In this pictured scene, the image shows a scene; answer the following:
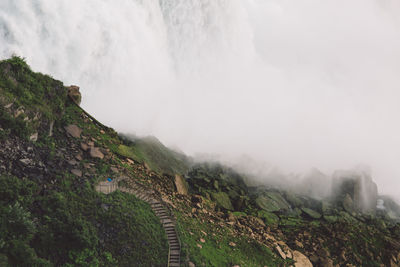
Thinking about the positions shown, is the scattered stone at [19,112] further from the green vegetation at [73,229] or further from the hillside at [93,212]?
the green vegetation at [73,229]

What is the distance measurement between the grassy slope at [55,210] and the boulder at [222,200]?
48.8ft

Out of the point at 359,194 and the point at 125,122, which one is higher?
the point at 359,194

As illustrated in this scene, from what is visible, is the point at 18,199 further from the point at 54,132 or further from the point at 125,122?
the point at 125,122

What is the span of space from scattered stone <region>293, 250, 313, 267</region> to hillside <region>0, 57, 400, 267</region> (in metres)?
0.13

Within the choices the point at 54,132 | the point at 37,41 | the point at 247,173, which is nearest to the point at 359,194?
the point at 247,173

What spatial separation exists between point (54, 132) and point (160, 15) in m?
34.8

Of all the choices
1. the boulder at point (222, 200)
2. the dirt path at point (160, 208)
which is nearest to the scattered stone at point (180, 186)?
the dirt path at point (160, 208)

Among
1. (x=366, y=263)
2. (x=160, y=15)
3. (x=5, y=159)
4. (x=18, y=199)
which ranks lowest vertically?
(x=18, y=199)

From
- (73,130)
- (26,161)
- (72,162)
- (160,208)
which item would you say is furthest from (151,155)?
(26,161)

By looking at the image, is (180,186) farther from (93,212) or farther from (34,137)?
(34,137)

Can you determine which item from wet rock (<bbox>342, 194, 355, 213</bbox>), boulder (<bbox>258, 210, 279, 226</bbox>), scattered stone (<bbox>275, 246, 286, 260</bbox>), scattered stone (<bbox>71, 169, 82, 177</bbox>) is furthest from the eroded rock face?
scattered stone (<bbox>71, 169, 82, 177</bbox>)

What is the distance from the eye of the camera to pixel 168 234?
1603 cm

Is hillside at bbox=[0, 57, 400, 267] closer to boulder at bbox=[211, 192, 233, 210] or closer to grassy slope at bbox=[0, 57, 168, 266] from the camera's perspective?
grassy slope at bbox=[0, 57, 168, 266]

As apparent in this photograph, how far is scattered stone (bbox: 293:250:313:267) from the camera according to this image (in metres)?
20.5
